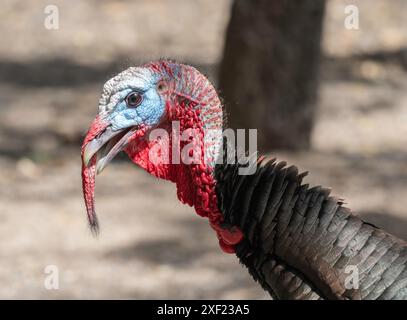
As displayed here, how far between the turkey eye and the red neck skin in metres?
0.11

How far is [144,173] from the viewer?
6855 millimetres

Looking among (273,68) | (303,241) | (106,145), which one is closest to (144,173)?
(273,68)

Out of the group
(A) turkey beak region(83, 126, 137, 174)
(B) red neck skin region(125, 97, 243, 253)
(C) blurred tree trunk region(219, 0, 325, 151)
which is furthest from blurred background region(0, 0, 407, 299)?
(A) turkey beak region(83, 126, 137, 174)

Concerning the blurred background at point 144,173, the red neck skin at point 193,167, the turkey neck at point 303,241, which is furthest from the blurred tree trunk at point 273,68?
the turkey neck at point 303,241

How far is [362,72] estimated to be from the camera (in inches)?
326

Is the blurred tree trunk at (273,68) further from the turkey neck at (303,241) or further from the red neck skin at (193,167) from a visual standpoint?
the turkey neck at (303,241)

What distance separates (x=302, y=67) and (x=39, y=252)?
224 centimetres

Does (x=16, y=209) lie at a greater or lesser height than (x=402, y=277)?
lesser

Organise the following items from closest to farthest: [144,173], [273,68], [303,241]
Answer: [303,241]
[273,68]
[144,173]

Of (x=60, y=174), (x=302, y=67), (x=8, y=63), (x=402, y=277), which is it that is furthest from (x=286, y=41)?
(x=402, y=277)

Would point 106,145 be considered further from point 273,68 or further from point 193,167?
point 273,68

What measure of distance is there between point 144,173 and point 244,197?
3.56 meters

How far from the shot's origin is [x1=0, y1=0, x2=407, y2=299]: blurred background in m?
5.68
